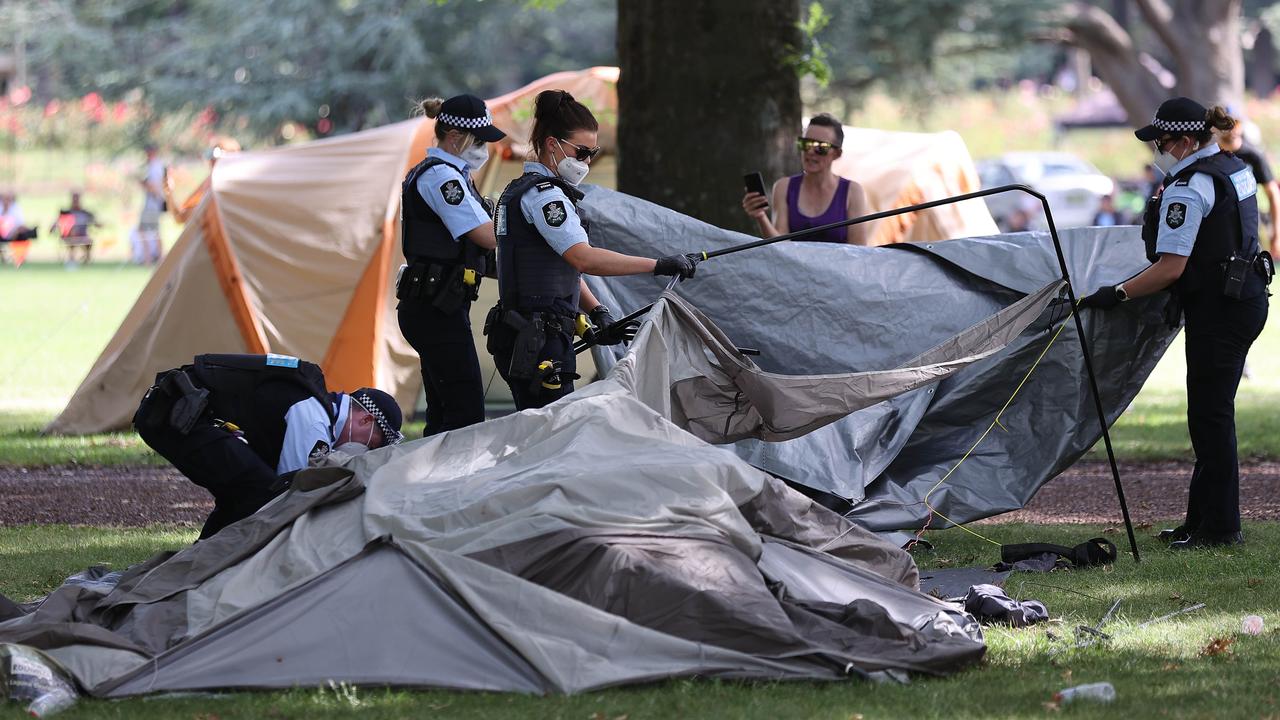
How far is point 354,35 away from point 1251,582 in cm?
2468

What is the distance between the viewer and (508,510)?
4793 mm

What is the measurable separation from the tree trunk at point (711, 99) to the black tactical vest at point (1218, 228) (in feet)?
9.58

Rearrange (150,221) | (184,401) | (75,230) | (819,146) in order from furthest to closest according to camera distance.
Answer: (75,230) < (150,221) < (819,146) < (184,401)

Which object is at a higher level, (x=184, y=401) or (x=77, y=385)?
(x=184, y=401)

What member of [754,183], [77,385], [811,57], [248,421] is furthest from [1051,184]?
[248,421]

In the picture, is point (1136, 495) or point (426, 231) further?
point (1136, 495)

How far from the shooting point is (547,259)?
5801mm

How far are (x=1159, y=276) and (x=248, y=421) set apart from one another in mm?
3509

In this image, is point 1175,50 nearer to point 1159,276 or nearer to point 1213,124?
point 1213,124

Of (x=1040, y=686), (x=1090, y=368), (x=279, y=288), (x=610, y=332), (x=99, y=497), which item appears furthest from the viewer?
(x=279, y=288)

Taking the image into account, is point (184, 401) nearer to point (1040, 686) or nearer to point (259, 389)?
point (259, 389)

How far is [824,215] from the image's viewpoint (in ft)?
25.2

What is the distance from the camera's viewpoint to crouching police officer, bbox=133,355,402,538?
5.64 m

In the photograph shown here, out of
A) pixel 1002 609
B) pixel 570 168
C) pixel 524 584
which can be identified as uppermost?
pixel 570 168
